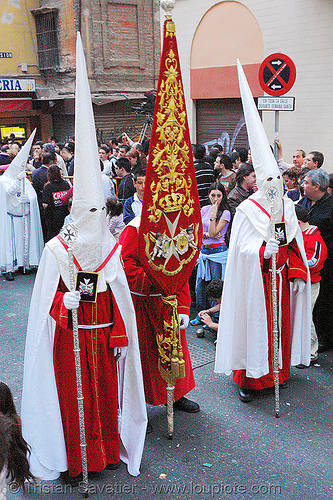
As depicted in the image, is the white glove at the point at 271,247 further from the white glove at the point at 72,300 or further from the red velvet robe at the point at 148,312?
the white glove at the point at 72,300

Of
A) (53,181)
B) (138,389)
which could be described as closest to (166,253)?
(138,389)

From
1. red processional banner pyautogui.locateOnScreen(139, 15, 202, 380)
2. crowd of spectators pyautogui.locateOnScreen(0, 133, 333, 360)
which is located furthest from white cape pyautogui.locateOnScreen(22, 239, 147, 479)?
crowd of spectators pyautogui.locateOnScreen(0, 133, 333, 360)

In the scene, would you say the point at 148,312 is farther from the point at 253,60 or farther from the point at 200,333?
the point at 253,60

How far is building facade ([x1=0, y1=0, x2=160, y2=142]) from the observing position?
2091cm

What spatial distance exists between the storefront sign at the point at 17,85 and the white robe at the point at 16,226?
14.1m

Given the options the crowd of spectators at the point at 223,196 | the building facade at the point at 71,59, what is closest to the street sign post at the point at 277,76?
the crowd of spectators at the point at 223,196

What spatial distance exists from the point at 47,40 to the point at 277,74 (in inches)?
717

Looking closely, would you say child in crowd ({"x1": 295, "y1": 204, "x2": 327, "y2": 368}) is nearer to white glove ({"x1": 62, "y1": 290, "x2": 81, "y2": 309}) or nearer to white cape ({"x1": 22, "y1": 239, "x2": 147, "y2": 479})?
white cape ({"x1": 22, "y1": 239, "x2": 147, "y2": 479})

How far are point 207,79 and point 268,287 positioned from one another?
934cm

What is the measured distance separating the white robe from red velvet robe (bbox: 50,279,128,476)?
5417 millimetres

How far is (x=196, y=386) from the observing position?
4.93 meters

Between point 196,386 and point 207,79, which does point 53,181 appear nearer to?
point 196,386

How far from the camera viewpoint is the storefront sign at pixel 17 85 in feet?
68.9

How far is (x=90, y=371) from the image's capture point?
139 inches
